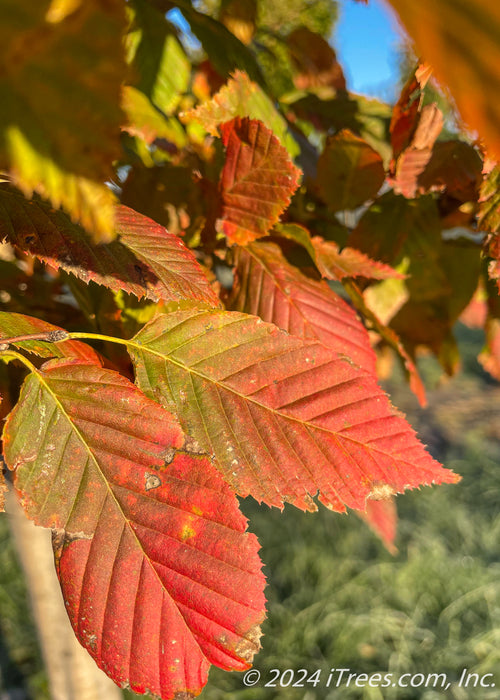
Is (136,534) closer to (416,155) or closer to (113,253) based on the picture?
(113,253)

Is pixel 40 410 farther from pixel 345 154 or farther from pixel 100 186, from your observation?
pixel 345 154

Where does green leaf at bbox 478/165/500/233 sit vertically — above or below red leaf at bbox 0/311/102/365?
above

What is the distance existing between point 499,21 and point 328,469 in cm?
30

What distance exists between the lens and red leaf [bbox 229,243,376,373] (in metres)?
0.50

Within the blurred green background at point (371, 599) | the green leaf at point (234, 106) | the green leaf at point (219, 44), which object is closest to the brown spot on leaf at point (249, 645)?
the green leaf at point (234, 106)

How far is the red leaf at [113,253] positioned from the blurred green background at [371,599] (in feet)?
6.02

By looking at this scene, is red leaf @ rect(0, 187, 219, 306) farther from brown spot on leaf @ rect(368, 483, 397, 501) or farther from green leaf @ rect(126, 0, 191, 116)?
green leaf @ rect(126, 0, 191, 116)

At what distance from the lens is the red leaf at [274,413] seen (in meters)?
0.38

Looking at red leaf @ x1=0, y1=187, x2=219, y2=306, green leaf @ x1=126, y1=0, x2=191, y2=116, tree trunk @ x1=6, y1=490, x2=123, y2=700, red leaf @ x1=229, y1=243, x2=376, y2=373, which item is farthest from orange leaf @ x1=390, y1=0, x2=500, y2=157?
tree trunk @ x1=6, y1=490, x2=123, y2=700

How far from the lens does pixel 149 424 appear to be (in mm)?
357

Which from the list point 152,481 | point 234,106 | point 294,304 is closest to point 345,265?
point 294,304

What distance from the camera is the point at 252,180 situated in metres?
0.49

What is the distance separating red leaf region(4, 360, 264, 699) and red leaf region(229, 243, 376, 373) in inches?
7.1

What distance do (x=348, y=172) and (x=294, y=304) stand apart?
0.18 meters
